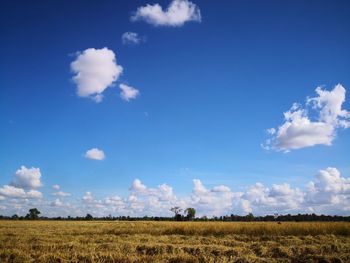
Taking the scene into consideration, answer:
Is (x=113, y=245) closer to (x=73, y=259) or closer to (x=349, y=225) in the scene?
(x=73, y=259)

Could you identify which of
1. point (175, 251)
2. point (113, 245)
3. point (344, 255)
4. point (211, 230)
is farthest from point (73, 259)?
point (211, 230)

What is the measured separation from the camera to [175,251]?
1459cm

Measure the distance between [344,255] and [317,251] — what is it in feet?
5.81

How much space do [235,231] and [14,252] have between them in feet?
56.9

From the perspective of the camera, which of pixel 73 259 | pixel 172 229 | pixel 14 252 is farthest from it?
pixel 172 229

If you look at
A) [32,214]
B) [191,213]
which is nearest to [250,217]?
[191,213]

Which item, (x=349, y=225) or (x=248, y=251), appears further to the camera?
(x=349, y=225)

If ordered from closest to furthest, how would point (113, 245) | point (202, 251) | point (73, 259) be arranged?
1. point (73, 259)
2. point (202, 251)
3. point (113, 245)

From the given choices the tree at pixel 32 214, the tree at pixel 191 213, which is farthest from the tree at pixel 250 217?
the tree at pixel 32 214

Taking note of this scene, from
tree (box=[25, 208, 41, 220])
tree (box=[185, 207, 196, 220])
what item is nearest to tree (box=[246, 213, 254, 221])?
tree (box=[185, 207, 196, 220])

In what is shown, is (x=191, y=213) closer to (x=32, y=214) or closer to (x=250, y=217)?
(x=250, y=217)

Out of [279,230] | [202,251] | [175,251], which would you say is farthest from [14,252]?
[279,230]

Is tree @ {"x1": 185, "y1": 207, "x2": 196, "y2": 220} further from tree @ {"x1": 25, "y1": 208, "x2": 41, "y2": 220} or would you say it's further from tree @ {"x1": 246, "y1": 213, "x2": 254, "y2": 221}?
tree @ {"x1": 25, "y1": 208, "x2": 41, "y2": 220}

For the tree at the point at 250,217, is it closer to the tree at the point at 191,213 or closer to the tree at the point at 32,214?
the tree at the point at 191,213
